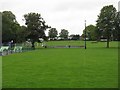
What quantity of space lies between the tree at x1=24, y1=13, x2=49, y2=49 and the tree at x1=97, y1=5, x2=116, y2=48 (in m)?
15.8

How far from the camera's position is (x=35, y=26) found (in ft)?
313

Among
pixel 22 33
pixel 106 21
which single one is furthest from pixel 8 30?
pixel 106 21

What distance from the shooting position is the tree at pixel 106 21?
92625 mm

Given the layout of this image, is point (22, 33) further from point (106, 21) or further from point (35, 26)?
point (106, 21)

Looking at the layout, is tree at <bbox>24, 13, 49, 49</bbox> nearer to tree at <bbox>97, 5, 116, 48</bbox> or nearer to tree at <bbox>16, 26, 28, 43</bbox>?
tree at <bbox>16, 26, 28, 43</bbox>

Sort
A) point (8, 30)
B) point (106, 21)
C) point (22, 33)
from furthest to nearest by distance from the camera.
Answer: point (22, 33)
point (106, 21)
point (8, 30)

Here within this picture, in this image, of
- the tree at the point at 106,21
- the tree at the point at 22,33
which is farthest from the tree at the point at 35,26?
the tree at the point at 106,21

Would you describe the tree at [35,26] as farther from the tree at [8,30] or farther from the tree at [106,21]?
the tree at [106,21]

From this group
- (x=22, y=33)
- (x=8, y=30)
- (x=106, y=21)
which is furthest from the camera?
(x=22, y=33)

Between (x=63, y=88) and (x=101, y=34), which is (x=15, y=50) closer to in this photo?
(x=101, y=34)

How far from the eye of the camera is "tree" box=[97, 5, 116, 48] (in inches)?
3647

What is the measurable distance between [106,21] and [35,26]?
1997 cm

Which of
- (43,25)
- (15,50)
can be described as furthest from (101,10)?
(15,50)

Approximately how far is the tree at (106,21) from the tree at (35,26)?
15.8 m
